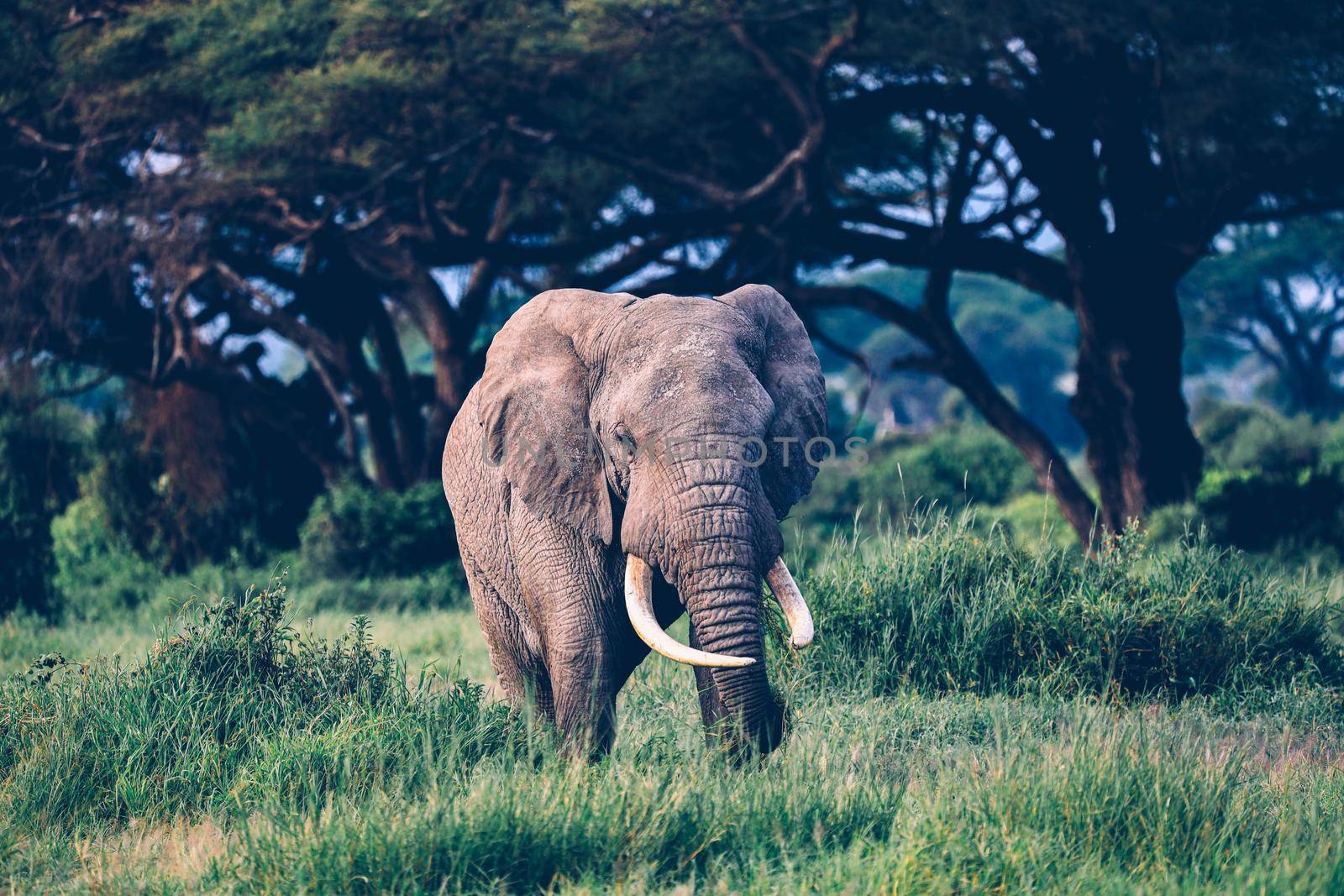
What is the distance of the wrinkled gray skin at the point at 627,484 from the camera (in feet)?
15.0

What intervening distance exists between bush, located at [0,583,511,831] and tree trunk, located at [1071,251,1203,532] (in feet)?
32.2

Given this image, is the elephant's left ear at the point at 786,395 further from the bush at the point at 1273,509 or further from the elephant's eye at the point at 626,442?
the bush at the point at 1273,509

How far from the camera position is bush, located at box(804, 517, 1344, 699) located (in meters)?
6.81

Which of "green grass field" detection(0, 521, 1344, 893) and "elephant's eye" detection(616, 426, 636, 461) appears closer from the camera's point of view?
"green grass field" detection(0, 521, 1344, 893)

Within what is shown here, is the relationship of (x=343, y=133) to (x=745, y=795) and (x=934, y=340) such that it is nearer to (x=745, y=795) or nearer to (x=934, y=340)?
(x=934, y=340)

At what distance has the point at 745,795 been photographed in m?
4.40

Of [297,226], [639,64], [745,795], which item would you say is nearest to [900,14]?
[639,64]

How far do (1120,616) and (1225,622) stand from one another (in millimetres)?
629

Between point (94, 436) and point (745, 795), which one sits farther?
point (94, 436)

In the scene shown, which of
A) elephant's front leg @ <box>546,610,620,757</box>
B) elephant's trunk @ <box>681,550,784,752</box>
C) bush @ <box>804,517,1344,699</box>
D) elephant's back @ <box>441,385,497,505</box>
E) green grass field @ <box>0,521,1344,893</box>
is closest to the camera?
green grass field @ <box>0,521,1344,893</box>

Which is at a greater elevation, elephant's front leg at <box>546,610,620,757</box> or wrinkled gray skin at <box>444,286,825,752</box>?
wrinkled gray skin at <box>444,286,825,752</box>

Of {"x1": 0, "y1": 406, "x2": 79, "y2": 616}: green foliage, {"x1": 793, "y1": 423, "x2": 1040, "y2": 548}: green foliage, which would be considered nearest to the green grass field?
{"x1": 0, "y1": 406, "x2": 79, "y2": 616}: green foliage

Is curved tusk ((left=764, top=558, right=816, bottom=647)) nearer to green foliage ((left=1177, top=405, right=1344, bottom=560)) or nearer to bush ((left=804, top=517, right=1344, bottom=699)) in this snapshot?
bush ((left=804, top=517, right=1344, bottom=699))

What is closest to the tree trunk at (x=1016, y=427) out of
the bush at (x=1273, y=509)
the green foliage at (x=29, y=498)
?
the bush at (x=1273, y=509)
